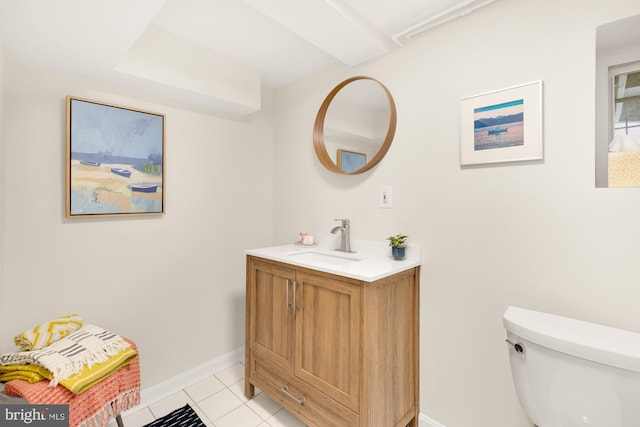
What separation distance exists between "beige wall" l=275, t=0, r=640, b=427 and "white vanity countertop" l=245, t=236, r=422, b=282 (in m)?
0.08

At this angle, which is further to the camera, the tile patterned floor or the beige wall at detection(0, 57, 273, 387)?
the tile patterned floor

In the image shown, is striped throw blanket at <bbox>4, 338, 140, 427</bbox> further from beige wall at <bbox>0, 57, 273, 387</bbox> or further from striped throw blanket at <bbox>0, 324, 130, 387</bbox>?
beige wall at <bbox>0, 57, 273, 387</bbox>

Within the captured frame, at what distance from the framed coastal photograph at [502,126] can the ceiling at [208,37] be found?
46 cm

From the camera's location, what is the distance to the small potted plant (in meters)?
1.64

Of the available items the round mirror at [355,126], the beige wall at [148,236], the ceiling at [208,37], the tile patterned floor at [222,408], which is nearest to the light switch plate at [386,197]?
the round mirror at [355,126]

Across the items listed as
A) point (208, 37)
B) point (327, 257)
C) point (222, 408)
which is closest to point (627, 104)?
point (327, 257)

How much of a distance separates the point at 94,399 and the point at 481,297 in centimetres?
179

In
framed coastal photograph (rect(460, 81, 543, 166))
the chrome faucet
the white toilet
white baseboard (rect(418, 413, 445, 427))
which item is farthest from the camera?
the chrome faucet

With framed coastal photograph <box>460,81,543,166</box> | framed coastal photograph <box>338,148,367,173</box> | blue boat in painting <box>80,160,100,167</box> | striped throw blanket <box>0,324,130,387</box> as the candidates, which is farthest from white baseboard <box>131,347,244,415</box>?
framed coastal photograph <box>460,81,543,166</box>

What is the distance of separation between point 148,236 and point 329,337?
1.33 m

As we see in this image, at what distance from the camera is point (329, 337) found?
1468mm

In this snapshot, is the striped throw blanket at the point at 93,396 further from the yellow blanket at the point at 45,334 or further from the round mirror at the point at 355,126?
the round mirror at the point at 355,126

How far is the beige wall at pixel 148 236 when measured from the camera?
58.8 inches

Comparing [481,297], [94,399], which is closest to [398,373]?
[481,297]
